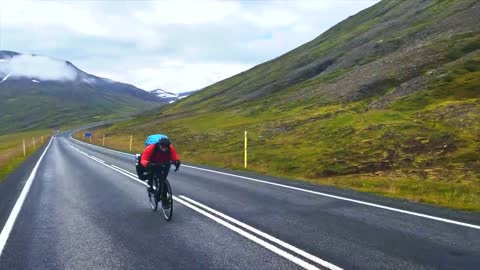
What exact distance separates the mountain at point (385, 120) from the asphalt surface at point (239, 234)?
11.2 ft

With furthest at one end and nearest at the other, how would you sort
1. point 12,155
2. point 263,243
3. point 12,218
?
point 12,155
point 12,218
point 263,243

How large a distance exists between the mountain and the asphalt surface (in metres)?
3.42

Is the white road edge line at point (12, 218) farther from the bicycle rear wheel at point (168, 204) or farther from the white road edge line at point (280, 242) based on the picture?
the white road edge line at point (280, 242)

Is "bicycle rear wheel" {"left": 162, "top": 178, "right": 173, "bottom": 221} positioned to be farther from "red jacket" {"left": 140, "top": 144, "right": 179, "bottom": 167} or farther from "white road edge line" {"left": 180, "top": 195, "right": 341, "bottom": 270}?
"white road edge line" {"left": 180, "top": 195, "right": 341, "bottom": 270}

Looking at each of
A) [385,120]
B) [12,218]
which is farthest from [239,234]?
[385,120]

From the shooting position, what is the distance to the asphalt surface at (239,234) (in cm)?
654

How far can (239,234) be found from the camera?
8.18 m

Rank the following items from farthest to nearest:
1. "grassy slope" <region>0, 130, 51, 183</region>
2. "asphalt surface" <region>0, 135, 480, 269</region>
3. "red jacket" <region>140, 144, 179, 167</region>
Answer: "grassy slope" <region>0, 130, 51, 183</region>, "red jacket" <region>140, 144, 179, 167</region>, "asphalt surface" <region>0, 135, 480, 269</region>

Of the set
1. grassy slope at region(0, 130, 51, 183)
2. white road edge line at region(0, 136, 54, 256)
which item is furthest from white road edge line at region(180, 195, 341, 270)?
grassy slope at region(0, 130, 51, 183)

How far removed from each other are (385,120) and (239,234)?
29418 mm

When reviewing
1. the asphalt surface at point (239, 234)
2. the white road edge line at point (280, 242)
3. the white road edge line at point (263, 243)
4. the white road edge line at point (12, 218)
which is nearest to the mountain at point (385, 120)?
the asphalt surface at point (239, 234)

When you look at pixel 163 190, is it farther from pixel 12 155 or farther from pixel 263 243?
pixel 12 155

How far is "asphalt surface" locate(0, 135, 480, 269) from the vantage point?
258 inches

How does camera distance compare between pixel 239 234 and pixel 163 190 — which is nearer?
pixel 239 234
